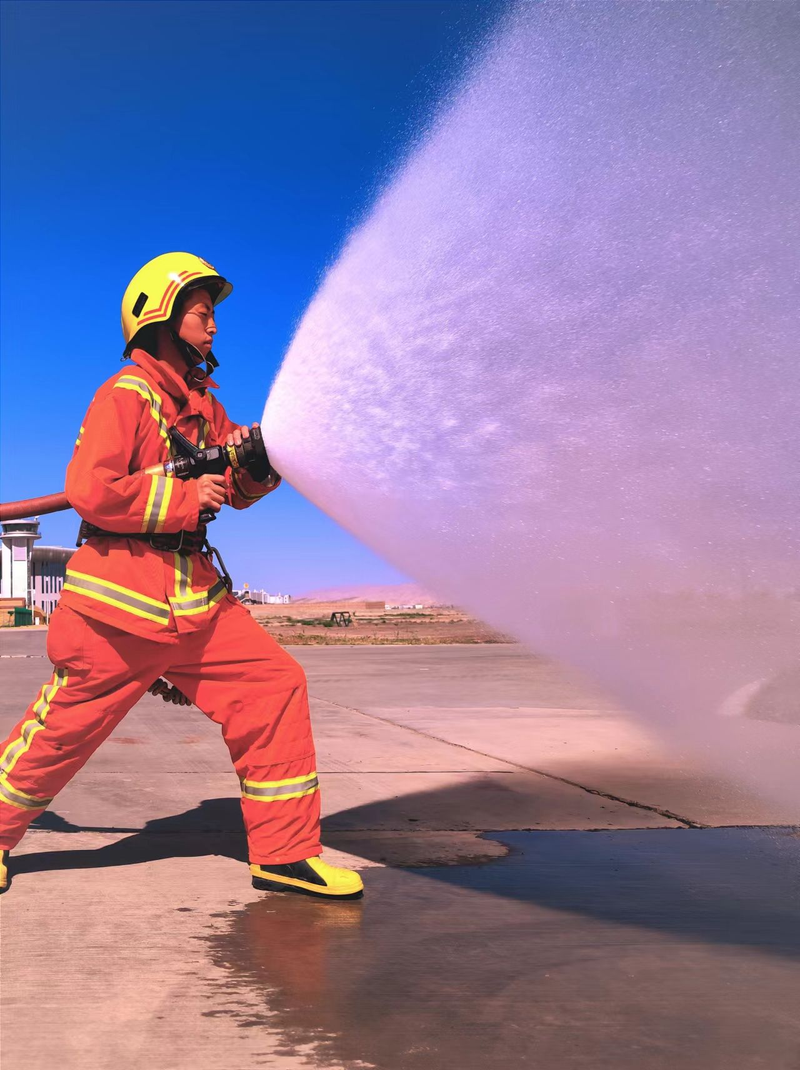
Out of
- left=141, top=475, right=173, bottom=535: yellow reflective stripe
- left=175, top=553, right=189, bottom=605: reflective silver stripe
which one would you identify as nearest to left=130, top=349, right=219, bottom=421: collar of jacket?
left=141, top=475, right=173, bottom=535: yellow reflective stripe

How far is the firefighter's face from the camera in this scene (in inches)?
122

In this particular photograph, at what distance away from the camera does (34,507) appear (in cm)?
321

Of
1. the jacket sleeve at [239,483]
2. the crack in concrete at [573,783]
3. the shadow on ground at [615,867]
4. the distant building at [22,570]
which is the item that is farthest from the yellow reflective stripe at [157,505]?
the distant building at [22,570]

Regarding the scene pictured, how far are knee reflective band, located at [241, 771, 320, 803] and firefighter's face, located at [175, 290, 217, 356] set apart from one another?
1.30 meters

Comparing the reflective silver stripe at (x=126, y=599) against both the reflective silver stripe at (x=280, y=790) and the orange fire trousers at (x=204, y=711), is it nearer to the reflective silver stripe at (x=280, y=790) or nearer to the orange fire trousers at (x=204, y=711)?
the orange fire trousers at (x=204, y=711)

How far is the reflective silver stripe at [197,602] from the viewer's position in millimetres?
2865

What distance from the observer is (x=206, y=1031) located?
1970mm

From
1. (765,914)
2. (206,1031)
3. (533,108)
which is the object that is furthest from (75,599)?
(765,914)

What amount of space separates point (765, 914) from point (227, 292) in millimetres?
2385

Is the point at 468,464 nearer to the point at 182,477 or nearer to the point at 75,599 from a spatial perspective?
the point at 182,477

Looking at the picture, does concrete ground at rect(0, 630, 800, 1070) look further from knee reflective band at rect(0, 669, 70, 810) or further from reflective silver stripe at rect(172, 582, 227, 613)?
reflective silver stripe at rect(172, 582, 227, 613)

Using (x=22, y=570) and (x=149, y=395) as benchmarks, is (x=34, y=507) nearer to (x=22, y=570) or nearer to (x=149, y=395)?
(x=149, y=395)

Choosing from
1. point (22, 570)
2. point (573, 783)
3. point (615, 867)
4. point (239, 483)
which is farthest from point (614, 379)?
point (22, 570)

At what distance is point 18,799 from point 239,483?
1115mm
